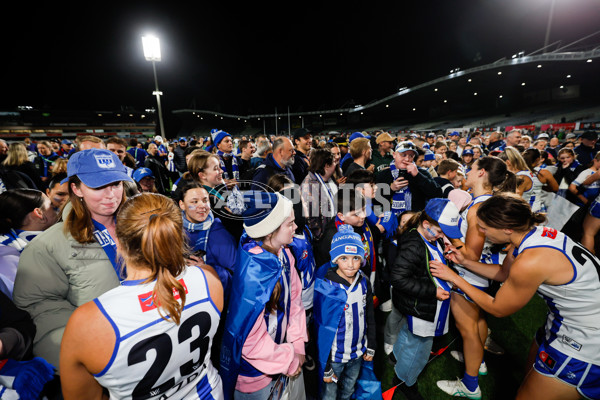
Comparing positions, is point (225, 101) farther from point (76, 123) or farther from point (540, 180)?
point (540, 180)

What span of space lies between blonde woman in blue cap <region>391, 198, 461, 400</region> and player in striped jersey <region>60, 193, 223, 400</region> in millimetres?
1734

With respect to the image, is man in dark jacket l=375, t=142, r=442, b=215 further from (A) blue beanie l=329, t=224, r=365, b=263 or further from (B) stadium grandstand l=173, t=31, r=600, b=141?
(B) stadium grandstand l=173, t=31, r=600, b=141

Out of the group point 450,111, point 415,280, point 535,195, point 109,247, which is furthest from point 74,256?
point 450,111

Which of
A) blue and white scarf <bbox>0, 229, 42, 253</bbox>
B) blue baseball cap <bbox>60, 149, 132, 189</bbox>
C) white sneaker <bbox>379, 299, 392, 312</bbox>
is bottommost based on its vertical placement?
white sneaker <bbox>379, 299, 392, 312</bbox>

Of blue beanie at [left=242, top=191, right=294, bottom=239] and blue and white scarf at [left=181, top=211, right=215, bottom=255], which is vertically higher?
blue beanie at [left=242, top=191, right=294, bottom=239]

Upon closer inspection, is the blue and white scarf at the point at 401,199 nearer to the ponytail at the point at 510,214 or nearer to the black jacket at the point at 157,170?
the ponytail at the point at 510,214

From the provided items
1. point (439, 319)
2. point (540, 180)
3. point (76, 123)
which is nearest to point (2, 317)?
point (439, 319)

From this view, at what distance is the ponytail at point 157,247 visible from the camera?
3.46ft

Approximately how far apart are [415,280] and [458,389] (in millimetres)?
1342

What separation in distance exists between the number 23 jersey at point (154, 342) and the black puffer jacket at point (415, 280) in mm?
1663

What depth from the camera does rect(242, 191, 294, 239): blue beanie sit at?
5.41 feet

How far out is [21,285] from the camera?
1.36 metres

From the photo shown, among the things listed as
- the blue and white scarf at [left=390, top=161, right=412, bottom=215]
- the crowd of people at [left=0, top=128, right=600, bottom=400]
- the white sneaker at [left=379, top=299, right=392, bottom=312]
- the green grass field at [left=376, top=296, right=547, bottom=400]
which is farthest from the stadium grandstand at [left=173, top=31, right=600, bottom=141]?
the crowd of people at [left=0, top=128, right=600, bottom=400]

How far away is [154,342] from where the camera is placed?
3.43 ft
